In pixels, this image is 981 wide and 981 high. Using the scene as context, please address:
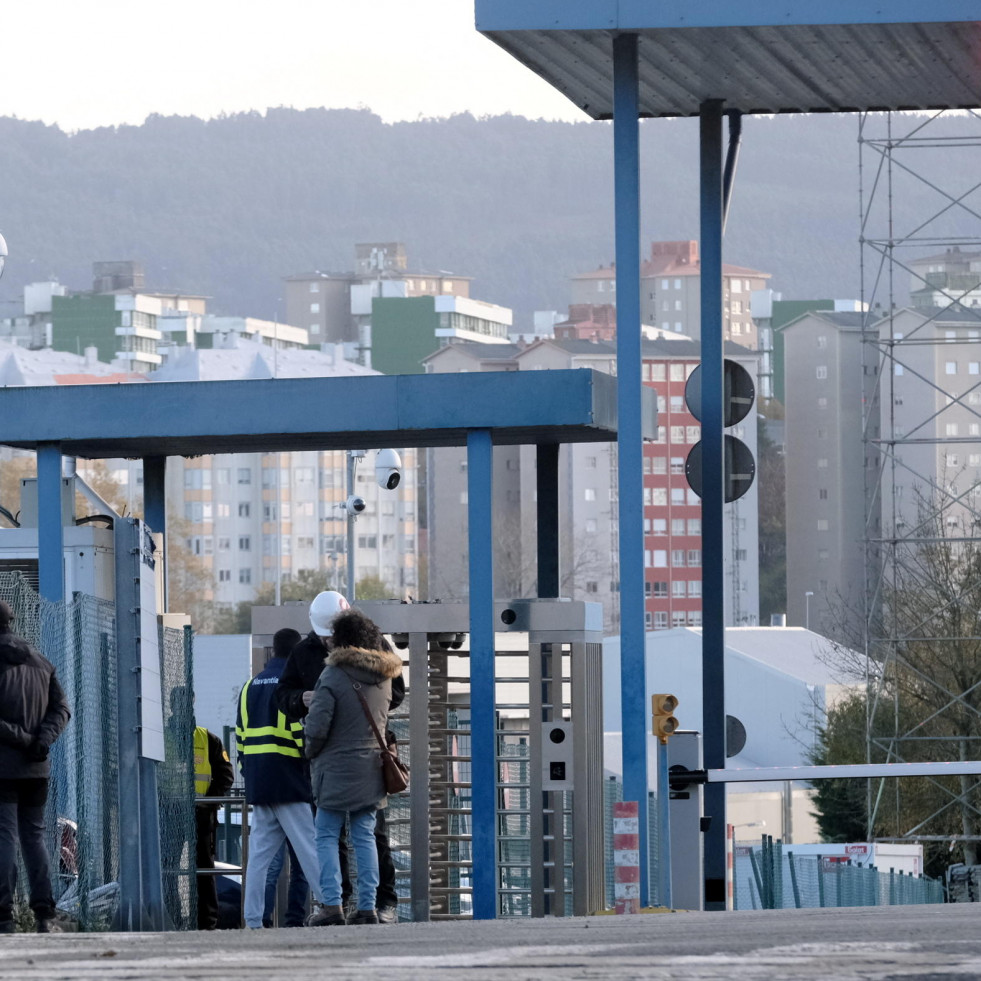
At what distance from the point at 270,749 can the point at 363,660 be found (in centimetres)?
107

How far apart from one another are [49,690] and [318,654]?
57.6 inches

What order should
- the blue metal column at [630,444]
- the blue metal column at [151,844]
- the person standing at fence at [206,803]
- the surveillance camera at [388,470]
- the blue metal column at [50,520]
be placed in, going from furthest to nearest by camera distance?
the surveillance camera at [388,470], the blue metal column at [50,520], the person standing at fence at [206,803], the blue metal column at [630,444], the blue metal column at [151,844]

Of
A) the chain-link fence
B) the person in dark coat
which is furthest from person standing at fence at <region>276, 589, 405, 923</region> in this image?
the chain-link fence

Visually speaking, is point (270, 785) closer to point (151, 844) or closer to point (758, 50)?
A: point (151, 844)

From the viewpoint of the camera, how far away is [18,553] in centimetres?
1462

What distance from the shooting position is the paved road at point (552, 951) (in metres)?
6.45

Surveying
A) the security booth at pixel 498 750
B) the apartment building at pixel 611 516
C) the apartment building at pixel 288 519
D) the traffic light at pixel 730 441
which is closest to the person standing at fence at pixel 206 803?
the security booth at pixel 498 750

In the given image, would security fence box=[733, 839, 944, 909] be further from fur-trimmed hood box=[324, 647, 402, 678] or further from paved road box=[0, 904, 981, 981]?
paved road box=[0, 904, 981, 981]

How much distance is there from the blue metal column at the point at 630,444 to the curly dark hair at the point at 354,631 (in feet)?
4.87

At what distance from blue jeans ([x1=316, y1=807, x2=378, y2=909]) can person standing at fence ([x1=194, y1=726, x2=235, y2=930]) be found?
2021 mm

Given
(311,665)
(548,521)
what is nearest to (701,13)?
(311,665)

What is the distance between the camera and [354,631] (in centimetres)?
1014

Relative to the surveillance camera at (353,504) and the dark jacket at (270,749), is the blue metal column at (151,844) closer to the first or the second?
the dark jacket at (270,749)

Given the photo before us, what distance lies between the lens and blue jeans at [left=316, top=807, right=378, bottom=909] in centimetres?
1015
